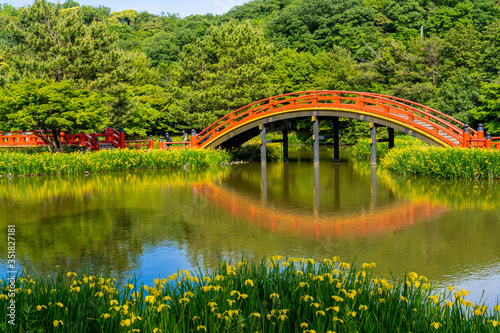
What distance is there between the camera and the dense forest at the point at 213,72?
1090 inches

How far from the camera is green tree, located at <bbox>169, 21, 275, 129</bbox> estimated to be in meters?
36.2

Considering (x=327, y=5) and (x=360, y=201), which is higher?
(x=327, y=5)

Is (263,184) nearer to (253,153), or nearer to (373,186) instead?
(373,186)

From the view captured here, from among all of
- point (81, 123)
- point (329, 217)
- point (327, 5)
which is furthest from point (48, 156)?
point (327, 5)

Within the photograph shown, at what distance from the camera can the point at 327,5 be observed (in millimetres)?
78750

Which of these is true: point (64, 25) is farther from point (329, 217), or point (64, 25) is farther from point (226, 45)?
point (329, 217)

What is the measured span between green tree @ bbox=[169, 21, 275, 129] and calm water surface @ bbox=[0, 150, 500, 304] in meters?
17.3

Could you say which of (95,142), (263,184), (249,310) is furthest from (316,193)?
(95,142)

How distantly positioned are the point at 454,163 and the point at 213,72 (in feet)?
81.1

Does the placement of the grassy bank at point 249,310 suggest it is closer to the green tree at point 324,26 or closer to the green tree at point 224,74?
the green tree at point 224,74

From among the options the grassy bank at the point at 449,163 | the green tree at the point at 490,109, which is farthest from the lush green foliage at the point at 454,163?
the green tree at the point at 490,109

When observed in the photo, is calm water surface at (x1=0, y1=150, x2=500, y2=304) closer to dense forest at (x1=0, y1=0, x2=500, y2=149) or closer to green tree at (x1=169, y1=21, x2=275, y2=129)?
dense forest at (x1=0, y1=0, x2=500, y2=149)

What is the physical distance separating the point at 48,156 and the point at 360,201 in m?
16.5

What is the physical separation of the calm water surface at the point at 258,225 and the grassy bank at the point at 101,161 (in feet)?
13.1
